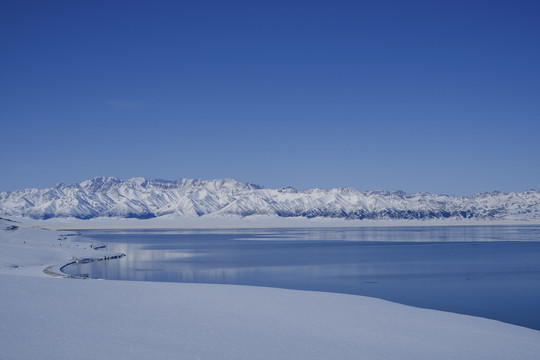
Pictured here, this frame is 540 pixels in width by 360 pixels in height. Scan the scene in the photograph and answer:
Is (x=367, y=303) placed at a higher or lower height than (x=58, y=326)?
lower

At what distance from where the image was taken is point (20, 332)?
37.1 ft

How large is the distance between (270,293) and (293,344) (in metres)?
8.90

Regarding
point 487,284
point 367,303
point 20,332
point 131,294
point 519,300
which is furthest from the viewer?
point 487,284

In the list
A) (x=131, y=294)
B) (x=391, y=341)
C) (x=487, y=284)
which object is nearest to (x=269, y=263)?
(x=487, y=284)

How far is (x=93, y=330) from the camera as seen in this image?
12.0m

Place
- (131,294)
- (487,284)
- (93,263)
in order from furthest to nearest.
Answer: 1. (93,263)
2. (487,284)
3. (131,294)

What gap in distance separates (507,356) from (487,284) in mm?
17995

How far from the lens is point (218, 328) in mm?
13281

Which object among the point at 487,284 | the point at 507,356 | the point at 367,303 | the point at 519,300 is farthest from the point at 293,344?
the point at 487,284

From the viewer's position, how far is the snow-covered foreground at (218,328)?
36.4 ft

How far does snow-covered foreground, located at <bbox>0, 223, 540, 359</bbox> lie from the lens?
436 inches

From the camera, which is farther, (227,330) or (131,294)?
(131,294)

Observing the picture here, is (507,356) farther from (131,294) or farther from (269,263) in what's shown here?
(269,263)

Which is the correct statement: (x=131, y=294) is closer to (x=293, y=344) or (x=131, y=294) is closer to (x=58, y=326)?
(x=58, y=326)
